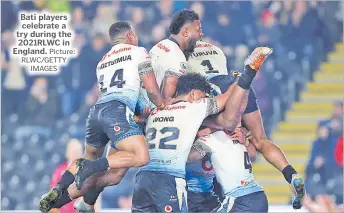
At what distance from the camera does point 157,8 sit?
40.0 feet

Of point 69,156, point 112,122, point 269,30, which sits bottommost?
point 69,156

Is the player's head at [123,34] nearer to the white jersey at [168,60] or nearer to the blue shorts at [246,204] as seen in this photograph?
the white jersey at [168,60]

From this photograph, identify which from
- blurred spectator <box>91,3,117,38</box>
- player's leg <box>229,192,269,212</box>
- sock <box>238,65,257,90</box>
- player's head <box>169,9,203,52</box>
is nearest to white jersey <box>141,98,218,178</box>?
sock <box>238,65,257,90</box>

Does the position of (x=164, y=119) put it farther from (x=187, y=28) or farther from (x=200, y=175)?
(x=187, y=28)

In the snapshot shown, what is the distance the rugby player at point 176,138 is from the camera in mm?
7332

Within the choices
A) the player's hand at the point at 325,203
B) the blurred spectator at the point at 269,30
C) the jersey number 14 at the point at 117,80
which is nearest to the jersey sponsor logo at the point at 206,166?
the jersey number 14 at the point at 117,80

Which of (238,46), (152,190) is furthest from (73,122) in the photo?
(152,190)

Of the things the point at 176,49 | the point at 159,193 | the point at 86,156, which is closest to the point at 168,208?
the point at 159,193

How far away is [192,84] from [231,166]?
0.89 meters

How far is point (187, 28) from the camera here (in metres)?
8.22

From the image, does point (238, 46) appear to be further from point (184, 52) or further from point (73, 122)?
point (184, 52)

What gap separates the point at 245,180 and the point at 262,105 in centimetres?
482

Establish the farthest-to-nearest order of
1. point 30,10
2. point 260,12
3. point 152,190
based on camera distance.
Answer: point 260,12 < point 30,10 < point 152,190

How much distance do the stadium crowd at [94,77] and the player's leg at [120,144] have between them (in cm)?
415
